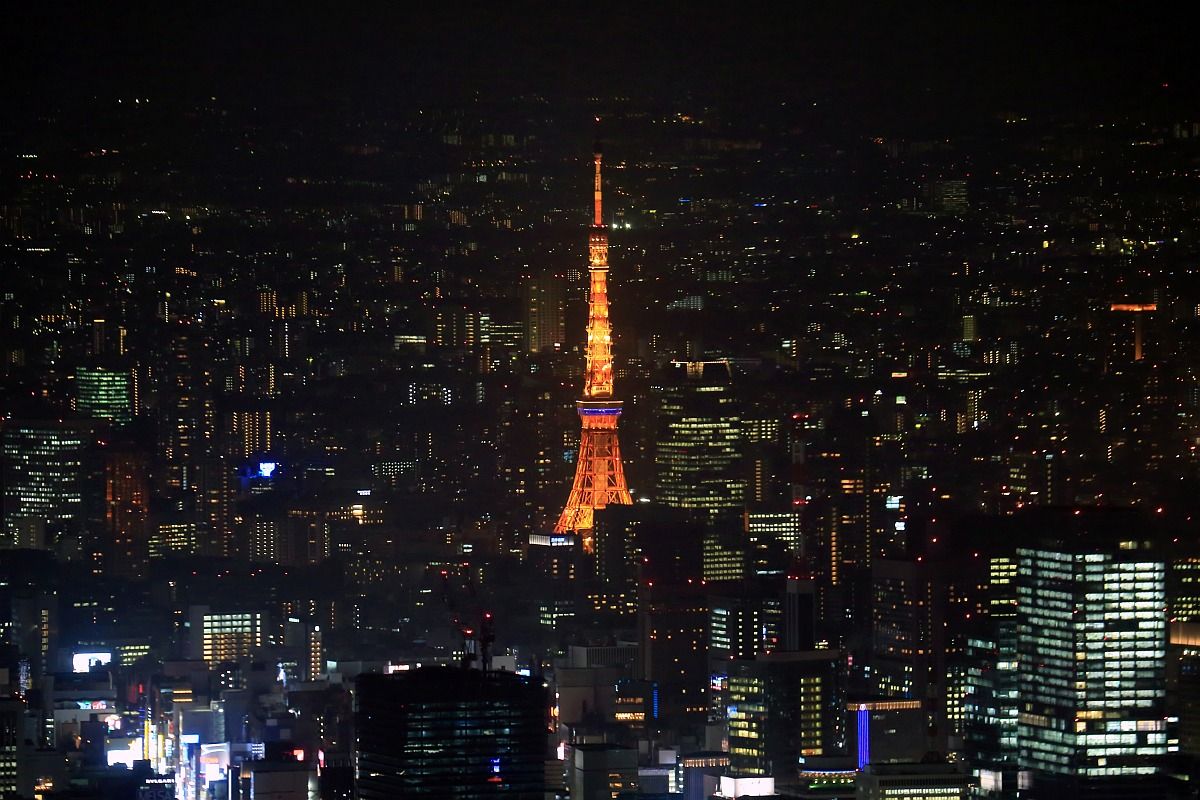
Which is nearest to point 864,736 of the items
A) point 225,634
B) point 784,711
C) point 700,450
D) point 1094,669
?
point 784,711

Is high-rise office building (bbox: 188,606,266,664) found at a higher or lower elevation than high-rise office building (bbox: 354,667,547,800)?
higher

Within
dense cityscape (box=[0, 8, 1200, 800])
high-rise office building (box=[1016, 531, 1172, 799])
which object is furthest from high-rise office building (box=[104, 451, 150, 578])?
Answer: high-rise office building (box=[1016, 531, 1172, 799])

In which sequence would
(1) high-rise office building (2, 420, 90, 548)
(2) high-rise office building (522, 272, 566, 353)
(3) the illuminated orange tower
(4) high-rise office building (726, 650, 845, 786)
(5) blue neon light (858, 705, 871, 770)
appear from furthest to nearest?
(1) high-rise office building (2, 420, 90, 548) < (3) the illuminated orange tower < (2) high-rise office building (522, 272, 566, 353) < (4) high-rise office building (726, 650, 845, 786) < (5) blue neon light (858, 705, 871, 770)

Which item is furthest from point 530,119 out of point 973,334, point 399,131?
point 973,334

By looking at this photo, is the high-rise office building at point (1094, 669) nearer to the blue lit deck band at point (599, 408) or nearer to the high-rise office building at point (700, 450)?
the high-rise office building at point (700, 450)

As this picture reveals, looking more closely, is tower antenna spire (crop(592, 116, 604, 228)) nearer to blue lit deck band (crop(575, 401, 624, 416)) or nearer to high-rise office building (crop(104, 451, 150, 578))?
blue lit deck band (crop(575, 401, 624, 416))

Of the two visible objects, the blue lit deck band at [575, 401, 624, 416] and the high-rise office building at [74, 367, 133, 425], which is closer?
the high-rise office building at [74, 367, 133, 425]
